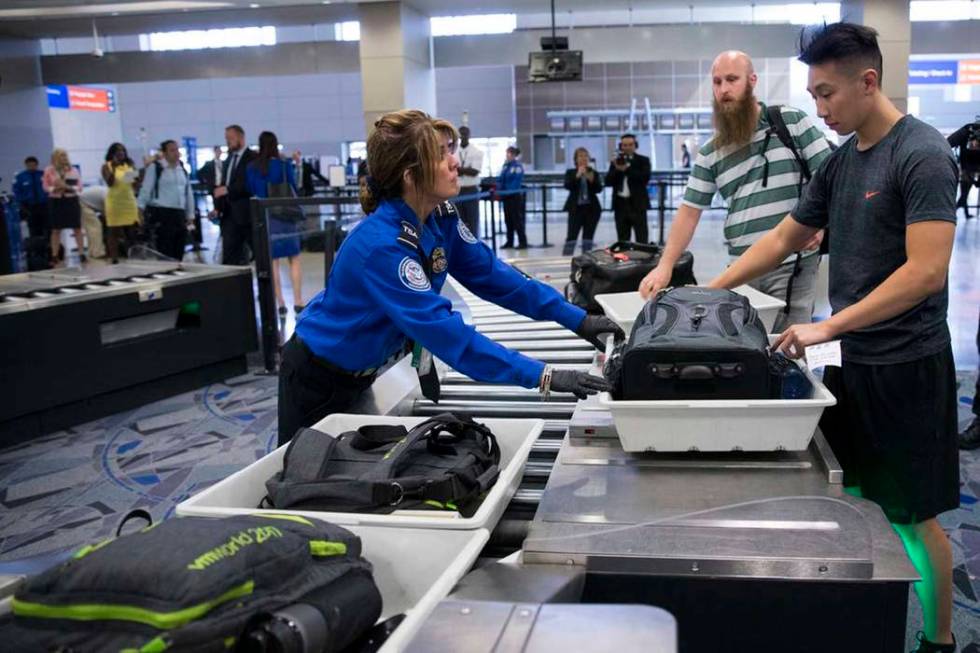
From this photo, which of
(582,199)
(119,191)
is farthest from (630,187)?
(119,191)

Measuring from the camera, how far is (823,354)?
69.1 inches

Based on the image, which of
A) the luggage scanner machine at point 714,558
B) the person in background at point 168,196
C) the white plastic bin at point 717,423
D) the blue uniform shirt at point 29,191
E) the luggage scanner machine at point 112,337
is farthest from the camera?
the blue uniform shirt at point 29,191

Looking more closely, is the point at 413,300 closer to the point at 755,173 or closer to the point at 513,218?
the point at 755,173

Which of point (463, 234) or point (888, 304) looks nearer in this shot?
point (888, 304)

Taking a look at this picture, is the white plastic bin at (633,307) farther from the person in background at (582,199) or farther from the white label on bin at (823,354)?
the person in background at (582,199)

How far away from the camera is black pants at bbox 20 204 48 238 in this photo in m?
12.6

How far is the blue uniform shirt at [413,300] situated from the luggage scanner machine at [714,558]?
1.16 ft

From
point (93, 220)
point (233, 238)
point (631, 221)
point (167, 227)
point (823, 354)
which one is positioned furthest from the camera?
point (93, 220)

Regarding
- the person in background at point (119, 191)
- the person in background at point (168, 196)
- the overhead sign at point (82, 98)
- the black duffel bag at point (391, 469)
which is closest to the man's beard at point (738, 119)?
the black duffel bag at point (391, 469)

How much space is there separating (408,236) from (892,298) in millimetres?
1012

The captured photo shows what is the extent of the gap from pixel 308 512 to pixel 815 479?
0.88 m

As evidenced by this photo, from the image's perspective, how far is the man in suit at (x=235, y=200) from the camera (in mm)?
7680

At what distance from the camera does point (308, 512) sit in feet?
A: 4.37

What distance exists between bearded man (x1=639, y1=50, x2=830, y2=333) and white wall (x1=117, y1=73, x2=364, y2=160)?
821 inches
